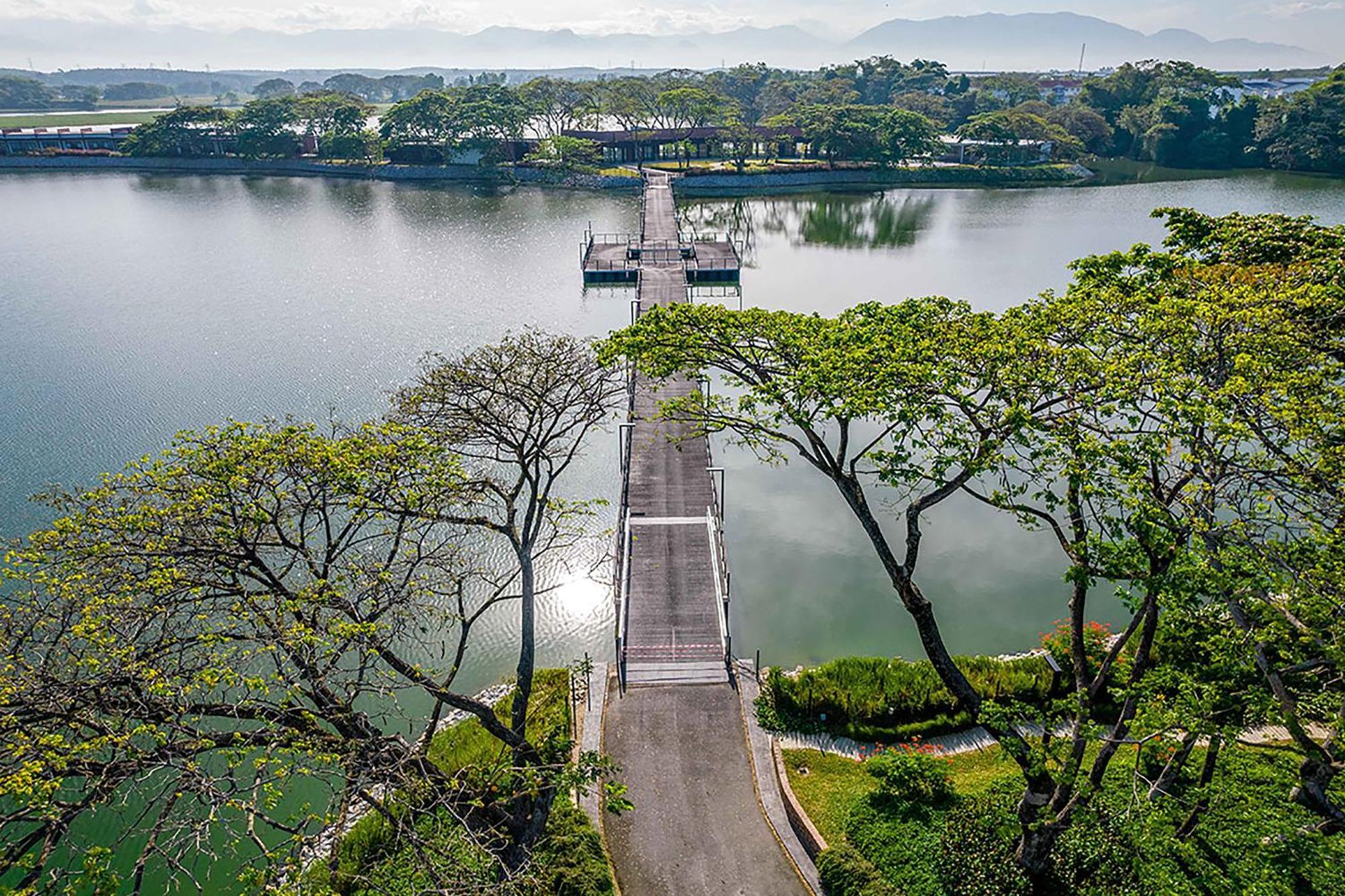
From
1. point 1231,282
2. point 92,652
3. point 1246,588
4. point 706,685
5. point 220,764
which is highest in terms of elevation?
point 1231,282

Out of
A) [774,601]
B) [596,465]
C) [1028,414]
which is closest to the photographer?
[1028,414]

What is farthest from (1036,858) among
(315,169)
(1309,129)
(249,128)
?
(249,128)

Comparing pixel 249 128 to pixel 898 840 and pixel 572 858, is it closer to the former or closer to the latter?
pixel 572 858

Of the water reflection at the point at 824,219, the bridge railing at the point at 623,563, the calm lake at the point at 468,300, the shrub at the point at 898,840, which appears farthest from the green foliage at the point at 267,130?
the shrub at the point at 898,840

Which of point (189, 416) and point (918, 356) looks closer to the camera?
point (918, 356)

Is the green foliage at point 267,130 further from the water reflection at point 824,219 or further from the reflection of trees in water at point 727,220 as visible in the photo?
the water reflection at point 824,219

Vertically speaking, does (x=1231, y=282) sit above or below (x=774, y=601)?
above

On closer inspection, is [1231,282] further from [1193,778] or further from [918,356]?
[1193,778]

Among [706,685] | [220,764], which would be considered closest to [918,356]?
[706,685]
